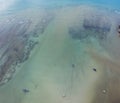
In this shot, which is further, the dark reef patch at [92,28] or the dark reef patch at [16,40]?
the dark reef patch at [92,28]

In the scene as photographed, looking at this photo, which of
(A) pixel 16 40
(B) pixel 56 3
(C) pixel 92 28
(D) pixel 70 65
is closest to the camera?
(D) pixel 70 65

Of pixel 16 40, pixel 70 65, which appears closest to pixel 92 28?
pixel 70 65

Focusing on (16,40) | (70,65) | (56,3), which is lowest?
(70,65)

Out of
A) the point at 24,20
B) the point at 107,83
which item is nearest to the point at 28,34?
the point at 24,20

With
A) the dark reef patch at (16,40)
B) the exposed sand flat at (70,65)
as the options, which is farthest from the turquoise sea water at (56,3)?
the dark reef patch at (16,40)

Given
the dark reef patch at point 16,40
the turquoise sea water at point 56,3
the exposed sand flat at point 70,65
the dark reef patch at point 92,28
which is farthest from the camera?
the turquoise sea water at point 56,3

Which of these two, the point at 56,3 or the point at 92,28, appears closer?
the point at 92,28

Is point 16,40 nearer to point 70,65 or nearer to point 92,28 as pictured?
point 70,65

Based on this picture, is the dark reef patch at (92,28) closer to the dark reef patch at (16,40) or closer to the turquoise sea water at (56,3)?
the turquoise sea water at (56,3)
